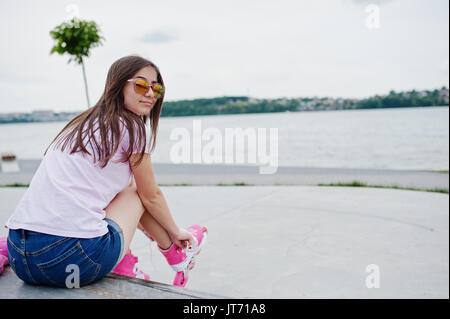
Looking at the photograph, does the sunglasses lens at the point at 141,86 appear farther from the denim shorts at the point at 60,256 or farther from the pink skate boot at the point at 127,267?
the pink skate boot at the point at 127,267

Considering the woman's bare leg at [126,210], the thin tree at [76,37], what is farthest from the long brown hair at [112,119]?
the thin tree at [76,37]

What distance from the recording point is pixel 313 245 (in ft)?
13.5

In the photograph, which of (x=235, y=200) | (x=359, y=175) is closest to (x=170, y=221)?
(x=235, y=200)

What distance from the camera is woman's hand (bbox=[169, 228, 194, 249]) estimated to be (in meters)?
2.13

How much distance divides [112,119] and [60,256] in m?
0.57

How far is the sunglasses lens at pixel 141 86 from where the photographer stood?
1.89 metres

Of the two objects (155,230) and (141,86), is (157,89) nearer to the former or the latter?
(141,86)

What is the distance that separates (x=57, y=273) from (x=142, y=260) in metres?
2.05

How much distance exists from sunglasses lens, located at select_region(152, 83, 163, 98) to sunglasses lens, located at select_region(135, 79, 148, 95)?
0.19ft

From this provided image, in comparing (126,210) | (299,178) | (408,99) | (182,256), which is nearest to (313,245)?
(182,256)

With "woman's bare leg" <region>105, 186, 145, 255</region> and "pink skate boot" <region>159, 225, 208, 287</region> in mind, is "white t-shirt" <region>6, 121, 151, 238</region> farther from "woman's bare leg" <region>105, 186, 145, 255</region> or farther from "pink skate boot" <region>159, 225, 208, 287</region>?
"pink skate boot" <region>159, 225, 208, 287</region>

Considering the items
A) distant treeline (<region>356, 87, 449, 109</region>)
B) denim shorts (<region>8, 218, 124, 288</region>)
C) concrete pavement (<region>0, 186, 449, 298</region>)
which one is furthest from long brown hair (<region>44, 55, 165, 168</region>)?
distant treeline (<region>356, 87, 449, 109</region>)
